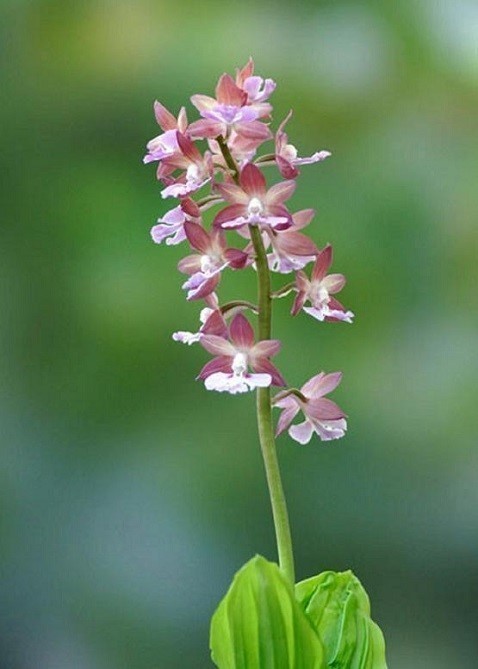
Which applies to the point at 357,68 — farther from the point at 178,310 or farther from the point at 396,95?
the point at 178,310

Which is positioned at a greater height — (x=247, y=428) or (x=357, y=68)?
(x=357, y=68)

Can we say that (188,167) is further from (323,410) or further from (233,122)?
(323,410)

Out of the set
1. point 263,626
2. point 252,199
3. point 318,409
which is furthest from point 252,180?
point 263,626

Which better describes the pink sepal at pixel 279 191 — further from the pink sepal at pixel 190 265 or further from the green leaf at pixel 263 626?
the green leaf at pixel 263 626

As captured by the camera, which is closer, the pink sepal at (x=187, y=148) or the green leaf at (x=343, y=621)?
the pink sepal at (x=187, y=148)

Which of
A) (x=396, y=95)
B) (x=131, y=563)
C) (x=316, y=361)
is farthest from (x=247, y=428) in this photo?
(x=396, y=95)

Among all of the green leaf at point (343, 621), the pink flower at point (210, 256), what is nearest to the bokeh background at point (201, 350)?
the green leaf at point (343, 621)

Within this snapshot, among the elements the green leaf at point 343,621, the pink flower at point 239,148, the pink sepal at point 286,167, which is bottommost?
the green leaf at point 343,621
